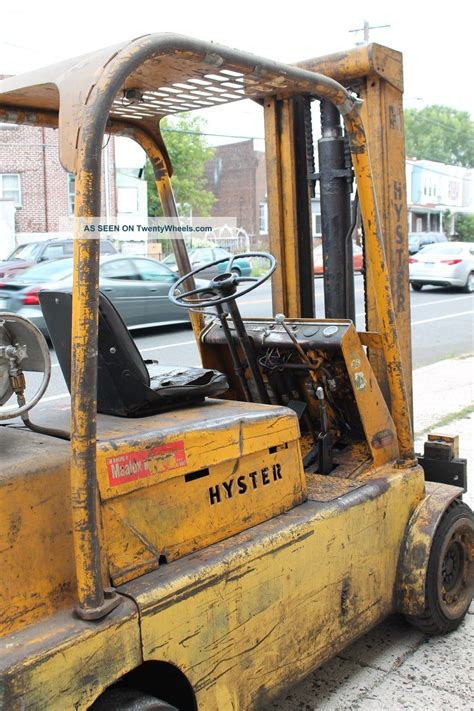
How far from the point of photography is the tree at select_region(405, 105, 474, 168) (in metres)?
87.6

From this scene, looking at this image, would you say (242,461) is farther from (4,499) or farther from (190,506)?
(4,499)

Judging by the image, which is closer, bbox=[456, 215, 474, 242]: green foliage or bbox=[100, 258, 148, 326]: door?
bbox=[100, 258, 148, 326]: door

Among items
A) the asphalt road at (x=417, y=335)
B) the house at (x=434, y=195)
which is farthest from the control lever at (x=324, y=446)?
the house at (x=434, y=195)

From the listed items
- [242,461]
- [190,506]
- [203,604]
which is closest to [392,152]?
[242,461]

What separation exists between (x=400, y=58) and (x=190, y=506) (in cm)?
267

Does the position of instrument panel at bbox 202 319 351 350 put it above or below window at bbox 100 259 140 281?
below

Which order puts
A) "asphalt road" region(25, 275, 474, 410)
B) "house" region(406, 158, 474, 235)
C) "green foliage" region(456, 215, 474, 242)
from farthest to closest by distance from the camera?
"green foliage" region(456, 215, 474, 242) → "house" region(406, 158, 474, 235) → "asphalt road" region(25, 275, 474, 410)

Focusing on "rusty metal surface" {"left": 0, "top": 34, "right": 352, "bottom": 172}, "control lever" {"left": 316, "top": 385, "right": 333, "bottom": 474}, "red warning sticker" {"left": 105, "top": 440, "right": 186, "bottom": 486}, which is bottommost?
"control lever" {"left": 316, "top": 385, "right": 333, "bottom": 474}

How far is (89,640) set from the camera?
2.14 meters

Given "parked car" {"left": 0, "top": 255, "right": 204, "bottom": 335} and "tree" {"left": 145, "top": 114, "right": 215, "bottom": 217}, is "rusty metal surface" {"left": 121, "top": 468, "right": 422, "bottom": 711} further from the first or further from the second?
"tree" {"left": 145, "top": 114, "right": 215, "bottom": 217}

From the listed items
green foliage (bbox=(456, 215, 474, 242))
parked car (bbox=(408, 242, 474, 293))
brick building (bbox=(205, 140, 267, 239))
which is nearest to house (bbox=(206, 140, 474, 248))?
brick building (bbox=(205, 140, 267, 239))

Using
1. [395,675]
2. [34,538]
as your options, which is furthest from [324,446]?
[34,538]

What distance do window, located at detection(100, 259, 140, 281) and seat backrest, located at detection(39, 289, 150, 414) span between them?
37.2 ft

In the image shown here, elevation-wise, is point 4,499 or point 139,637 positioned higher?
point 4,499
